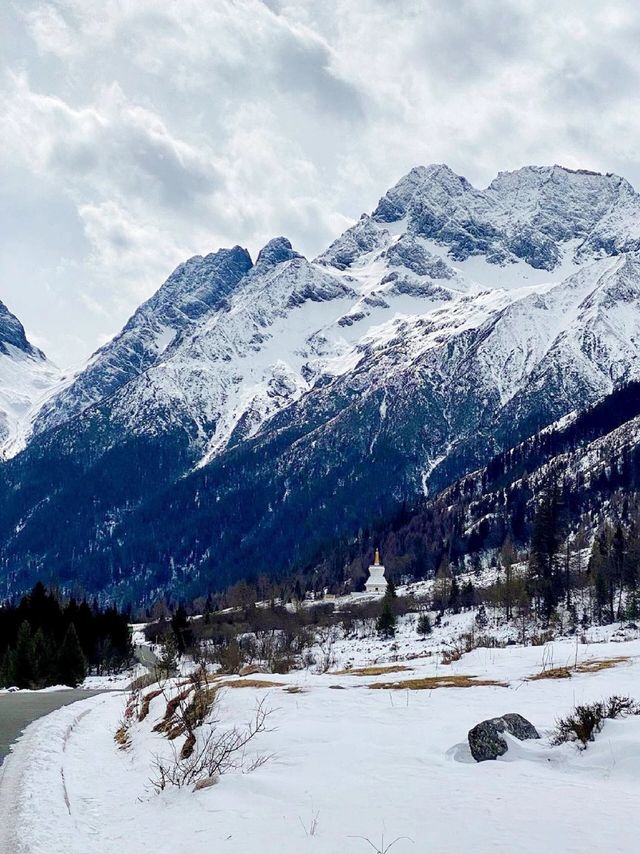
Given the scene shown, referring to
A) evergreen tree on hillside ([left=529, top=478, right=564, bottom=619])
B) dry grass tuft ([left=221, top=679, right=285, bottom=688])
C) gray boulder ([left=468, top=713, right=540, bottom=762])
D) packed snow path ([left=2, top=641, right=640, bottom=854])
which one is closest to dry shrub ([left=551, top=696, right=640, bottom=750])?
packed snow path ([left=2, top=641, right=640, bottom=854])

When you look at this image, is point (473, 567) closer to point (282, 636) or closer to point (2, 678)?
point (282, 636)

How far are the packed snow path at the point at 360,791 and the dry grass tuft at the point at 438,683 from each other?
1.98m

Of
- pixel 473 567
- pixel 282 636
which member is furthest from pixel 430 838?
pixel 473 567

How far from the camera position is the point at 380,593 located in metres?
149

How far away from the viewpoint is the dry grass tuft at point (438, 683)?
21312 millimetres

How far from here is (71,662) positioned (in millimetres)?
57094

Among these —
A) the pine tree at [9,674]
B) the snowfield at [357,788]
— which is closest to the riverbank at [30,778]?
the snowfield at [357,788]

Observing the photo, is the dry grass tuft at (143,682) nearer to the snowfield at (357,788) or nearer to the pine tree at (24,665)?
the snowfield at (357,788)

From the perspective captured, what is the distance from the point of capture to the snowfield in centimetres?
880

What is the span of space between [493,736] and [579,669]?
11.0 metres

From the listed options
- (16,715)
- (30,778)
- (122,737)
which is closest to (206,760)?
(30,778)

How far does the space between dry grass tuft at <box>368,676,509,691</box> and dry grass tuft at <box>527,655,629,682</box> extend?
50.2 inches

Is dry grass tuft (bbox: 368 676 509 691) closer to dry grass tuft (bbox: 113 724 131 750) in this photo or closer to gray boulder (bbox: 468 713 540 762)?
gray boulder (bbox: 468 713 540 762)

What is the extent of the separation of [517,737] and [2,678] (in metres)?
50.5
